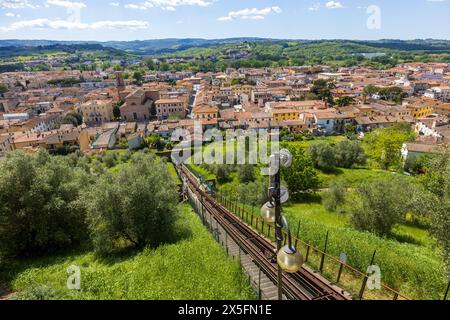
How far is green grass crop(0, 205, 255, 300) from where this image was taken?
27.2ft

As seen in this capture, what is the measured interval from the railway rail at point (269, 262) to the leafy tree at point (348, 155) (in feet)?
89.4

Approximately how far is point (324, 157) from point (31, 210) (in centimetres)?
3450

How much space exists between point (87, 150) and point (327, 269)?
170 feet

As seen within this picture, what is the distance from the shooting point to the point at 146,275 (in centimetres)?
991

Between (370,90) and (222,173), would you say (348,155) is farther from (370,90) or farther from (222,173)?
(370,90)

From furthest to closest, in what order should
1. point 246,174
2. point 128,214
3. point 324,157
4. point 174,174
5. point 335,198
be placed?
point 324,157, point 174,174, point 246,174, point 335,198, point 128,214

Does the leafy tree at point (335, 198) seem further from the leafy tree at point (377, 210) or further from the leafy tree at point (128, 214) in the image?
the leafy tree at point (128, 214)

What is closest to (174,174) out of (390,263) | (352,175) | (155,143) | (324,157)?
(155,143)

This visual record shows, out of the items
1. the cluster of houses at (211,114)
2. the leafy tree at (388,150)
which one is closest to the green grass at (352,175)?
the leafy tree at (388,150)

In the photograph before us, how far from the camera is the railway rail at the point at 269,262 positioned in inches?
Answer: 342

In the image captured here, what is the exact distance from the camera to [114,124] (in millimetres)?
65312

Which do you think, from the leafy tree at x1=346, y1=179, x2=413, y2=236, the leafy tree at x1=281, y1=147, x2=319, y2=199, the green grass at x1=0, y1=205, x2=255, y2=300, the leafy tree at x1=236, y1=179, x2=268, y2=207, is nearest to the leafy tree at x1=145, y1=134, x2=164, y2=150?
the leafy tree at x1=236, y1=179, x2=268, y2=207

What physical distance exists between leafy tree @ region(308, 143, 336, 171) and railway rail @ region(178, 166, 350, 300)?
23672 mm
